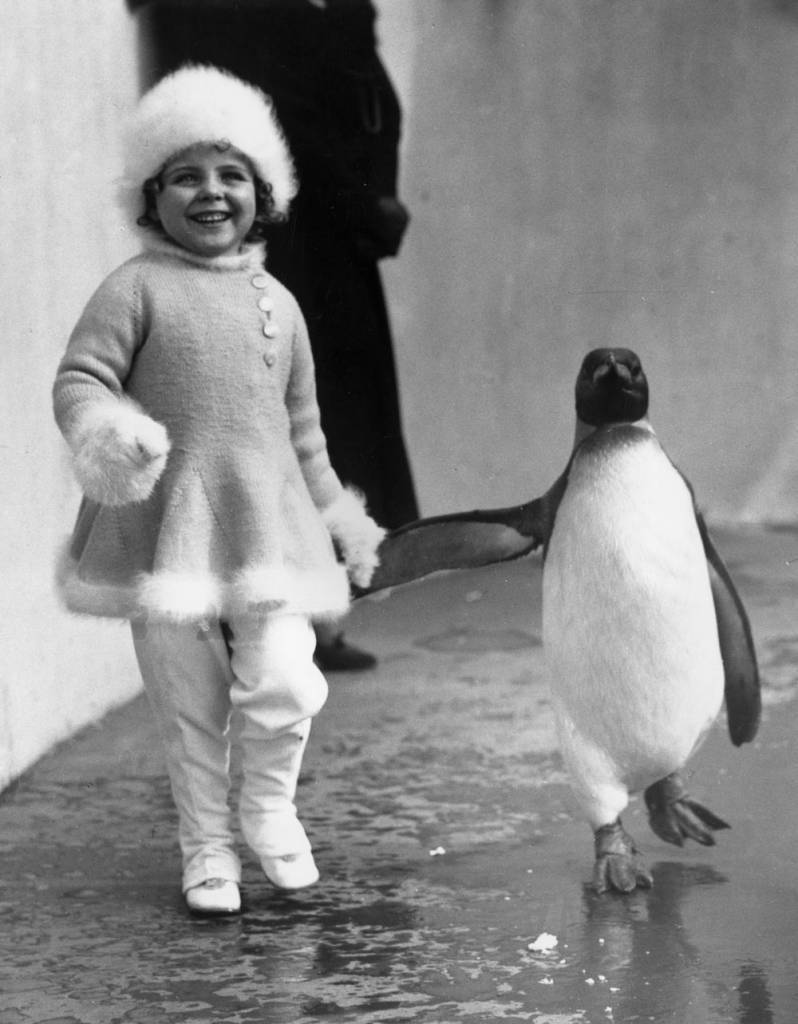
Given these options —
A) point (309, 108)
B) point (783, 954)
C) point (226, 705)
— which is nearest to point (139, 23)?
point (309, 108)

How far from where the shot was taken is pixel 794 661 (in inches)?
145

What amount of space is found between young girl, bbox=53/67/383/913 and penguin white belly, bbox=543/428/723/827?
0.37 metres

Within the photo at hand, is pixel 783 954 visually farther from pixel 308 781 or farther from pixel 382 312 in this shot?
pixel 382 312

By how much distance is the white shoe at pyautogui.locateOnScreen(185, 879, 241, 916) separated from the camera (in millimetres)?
2594

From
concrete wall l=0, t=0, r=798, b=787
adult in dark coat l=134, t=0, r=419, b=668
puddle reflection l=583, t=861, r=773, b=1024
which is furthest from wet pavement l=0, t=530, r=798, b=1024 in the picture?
adult in dark coat l=134, t=0, r=419, b=668

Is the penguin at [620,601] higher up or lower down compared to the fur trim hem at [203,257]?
lower down

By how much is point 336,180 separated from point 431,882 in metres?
1.16

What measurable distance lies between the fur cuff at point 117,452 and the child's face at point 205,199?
0.29 m

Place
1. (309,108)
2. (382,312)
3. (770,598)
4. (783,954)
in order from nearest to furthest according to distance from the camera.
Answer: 1. (783,954)
2. (309,108)
3. (382,312)
4. (770,598)

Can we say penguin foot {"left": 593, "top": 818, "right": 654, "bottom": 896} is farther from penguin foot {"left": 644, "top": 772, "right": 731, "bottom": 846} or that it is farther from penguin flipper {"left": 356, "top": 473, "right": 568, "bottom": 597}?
penguin flipper {"left": 356, "top": 473, "right": 568, "bottom": 597}

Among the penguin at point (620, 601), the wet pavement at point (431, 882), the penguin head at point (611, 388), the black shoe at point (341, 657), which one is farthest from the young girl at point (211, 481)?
the black shoe at point (341, 657)

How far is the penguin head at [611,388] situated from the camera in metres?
2.74

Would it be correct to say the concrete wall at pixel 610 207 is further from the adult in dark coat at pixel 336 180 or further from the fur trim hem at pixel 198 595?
the fur trim hem at pixel 198 595

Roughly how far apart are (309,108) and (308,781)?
1.17 m
